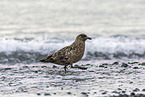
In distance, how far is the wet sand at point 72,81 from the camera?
23.1 feet

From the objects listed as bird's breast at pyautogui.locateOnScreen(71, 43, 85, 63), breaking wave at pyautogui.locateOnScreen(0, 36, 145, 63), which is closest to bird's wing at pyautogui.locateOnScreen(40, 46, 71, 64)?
bird's breast at pyautogui.locateOnScreen(71, 43, 85, 63)

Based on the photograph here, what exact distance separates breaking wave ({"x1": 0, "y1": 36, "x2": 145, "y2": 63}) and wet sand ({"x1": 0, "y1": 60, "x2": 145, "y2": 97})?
332cm

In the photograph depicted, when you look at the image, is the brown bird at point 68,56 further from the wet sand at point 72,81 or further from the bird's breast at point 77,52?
the wet sand at point 72,81

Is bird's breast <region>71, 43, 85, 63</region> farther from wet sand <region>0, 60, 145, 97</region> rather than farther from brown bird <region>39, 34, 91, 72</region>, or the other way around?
wet sand <region>0, 60, 145, 97</region>

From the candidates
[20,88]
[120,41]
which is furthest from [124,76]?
[120,41]

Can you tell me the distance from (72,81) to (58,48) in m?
7.62

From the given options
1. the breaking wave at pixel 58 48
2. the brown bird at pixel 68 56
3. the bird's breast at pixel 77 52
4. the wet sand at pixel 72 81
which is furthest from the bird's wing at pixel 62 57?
the breaking wave at pixel 58 48

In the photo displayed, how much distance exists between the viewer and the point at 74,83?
798 cm

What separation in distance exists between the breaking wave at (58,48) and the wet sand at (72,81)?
3.32 meters

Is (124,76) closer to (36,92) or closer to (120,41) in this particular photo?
(36,92)

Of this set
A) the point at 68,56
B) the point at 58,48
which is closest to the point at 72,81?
the point at 68,56

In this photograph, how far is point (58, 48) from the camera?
620 inches

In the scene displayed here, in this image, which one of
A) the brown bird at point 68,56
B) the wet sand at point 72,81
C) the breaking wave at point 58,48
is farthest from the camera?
the breaking wave at point 58,48

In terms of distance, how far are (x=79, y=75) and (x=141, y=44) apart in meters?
8.33
